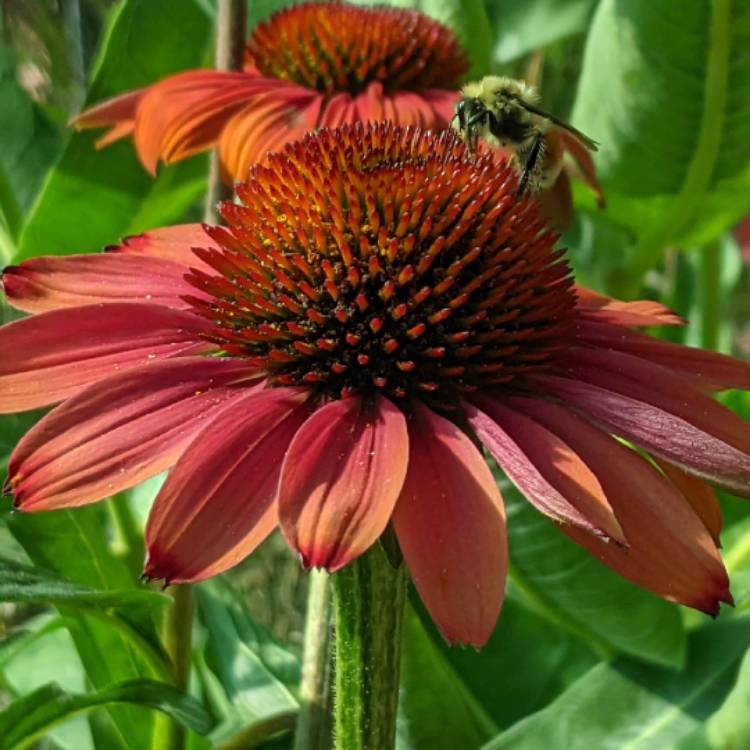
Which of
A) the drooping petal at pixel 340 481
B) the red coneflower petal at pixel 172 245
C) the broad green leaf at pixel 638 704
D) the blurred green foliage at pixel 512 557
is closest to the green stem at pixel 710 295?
the blurred green foliage at pixel 512 557

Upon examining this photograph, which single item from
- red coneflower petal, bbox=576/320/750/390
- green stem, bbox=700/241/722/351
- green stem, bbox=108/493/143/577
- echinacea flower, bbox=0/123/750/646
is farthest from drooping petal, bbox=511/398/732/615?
green stem, bbox=700/241/722/351

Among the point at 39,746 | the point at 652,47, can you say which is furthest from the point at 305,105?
the point at 39,746

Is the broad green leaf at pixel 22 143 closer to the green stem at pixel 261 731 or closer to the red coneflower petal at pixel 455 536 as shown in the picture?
the green stem at pixel 261 731

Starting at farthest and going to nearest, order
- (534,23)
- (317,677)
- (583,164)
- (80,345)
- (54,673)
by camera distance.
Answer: (534,23)
(54,673)
(583,164)
(317,677)
(80,345)

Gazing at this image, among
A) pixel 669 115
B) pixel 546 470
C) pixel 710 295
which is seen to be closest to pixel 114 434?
pixel 546 470

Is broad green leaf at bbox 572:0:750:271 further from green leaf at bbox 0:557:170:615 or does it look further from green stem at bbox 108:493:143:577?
green leaf at bbox 0:557:170:615

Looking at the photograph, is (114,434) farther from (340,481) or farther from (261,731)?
(261,731)

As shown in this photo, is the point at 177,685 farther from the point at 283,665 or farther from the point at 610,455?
the point at 610,455
